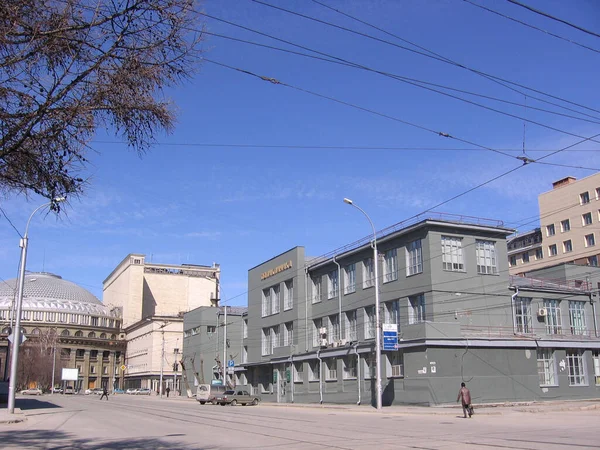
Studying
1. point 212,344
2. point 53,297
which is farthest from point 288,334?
point 53,297

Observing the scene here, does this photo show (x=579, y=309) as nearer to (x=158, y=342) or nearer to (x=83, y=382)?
(x=158, y=342)

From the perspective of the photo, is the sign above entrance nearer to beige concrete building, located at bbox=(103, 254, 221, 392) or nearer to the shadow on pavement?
the shadow on pavement

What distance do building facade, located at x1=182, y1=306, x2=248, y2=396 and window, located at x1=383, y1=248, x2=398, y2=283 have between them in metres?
27.7

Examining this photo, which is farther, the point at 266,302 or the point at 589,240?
the point at 589,240

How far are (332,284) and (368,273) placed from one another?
17.6ft

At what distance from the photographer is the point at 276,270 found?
56125mm

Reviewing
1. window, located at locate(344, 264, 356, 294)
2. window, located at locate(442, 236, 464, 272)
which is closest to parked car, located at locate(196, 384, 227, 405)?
window, located at locate(344, 264, 356, 294)

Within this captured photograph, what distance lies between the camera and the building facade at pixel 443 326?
3650 centimetres

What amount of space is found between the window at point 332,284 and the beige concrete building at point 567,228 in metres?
34.4

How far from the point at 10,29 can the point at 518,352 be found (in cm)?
3711

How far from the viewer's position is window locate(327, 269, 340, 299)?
48250mm

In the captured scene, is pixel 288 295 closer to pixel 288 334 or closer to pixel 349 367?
pixel 288 334

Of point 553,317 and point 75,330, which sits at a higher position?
point 75,330

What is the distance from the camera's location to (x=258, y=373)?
59719 mm
